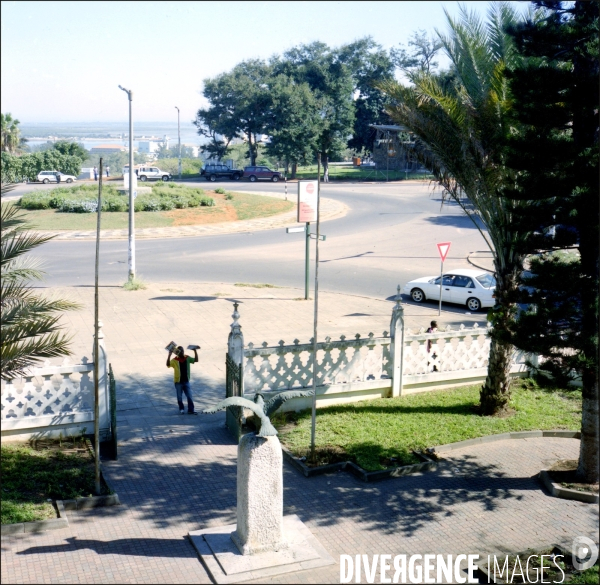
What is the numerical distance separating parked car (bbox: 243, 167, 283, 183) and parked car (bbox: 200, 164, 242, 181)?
0.81m

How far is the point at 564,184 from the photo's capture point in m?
10.1

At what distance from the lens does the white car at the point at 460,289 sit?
22203mm

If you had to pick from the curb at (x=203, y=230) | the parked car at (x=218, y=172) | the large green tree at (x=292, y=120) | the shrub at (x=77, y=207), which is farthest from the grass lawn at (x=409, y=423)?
the parked car at (x=218, y=172)

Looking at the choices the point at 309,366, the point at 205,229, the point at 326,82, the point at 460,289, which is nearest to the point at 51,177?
the point at 205,229

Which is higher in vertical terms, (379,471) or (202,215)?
(202,215)

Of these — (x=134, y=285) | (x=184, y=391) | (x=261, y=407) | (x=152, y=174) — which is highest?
(x=152, y=174)

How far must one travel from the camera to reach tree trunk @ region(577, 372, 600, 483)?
10.5 meters

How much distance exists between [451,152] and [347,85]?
51279 millimetres

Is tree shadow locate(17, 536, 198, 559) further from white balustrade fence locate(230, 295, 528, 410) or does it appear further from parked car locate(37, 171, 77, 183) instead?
parked car locate(37, 171, 77, 183)

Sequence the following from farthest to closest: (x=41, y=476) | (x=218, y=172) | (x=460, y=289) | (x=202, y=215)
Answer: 1. (x=218, y=172)
2. (x=202, y=215)
3. (x=460, y=289)
4. (x=41, y=476)

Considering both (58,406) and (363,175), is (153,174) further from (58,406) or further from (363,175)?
(58,406)

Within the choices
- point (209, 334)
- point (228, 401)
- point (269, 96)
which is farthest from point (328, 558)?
point (269, 96)

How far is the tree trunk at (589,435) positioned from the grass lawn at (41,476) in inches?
260

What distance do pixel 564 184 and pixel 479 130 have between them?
2.45 metres
